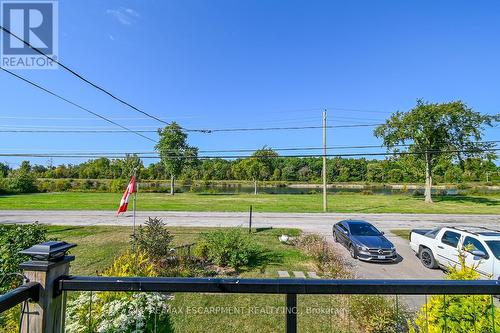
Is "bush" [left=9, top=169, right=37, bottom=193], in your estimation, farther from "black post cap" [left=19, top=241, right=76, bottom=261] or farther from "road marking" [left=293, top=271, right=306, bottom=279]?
"black post cap" [left=19, top=241, right=76, bottom=261]

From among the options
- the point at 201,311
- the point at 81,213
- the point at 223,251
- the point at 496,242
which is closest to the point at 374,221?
the point at 496,242

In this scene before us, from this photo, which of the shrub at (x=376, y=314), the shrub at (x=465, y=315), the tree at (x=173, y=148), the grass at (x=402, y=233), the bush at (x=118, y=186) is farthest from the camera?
the bush at (x=118, y=186)

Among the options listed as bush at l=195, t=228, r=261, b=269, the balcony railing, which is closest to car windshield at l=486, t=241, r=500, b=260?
bush at l=195, t=228, r=261, b=269

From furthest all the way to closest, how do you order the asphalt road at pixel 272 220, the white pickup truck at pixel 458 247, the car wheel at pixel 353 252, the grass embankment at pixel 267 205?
the grass embankment at pixel 267 205 → the asphalt road at pixel 272 220 → the car wheel at pixel 353 252 → the white pickup truck at pixel 458 247

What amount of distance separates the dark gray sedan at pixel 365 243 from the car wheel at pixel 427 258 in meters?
1.00

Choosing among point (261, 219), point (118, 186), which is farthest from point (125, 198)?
point (118, 186)

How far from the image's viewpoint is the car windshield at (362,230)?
38.6 ft

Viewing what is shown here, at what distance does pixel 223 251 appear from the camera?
9.91 metres

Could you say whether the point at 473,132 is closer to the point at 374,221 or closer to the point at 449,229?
the point at 374,221

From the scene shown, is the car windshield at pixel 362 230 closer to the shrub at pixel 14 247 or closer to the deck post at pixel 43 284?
the shrub at pixel 14 247

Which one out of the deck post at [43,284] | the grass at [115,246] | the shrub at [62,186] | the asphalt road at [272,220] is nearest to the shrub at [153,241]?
the grass at [115,246]

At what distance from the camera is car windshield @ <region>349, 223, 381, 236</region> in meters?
11.8

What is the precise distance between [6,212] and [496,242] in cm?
3215

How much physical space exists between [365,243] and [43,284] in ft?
36.6
